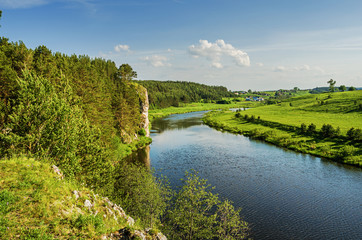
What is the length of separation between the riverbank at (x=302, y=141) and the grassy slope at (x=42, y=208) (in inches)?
2513

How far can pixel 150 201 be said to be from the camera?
27656mm

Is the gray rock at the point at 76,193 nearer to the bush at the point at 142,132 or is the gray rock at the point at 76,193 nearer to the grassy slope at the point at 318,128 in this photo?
the grassy slope at the point at 318,128

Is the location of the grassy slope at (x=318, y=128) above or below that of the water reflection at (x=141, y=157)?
above

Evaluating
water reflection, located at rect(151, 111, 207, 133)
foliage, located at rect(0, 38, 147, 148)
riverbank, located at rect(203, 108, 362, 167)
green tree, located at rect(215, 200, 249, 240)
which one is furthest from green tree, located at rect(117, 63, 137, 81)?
green tree, located at rect(215, 200, 249, 240)

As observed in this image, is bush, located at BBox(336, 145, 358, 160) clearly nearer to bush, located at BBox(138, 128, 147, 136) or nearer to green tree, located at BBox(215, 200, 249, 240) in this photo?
green tree, located at BBox(215, 200, 249, 240)

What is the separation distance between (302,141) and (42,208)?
256 ft

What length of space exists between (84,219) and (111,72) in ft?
293

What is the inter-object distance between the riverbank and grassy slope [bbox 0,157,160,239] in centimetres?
6384

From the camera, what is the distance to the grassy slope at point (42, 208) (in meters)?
10.6

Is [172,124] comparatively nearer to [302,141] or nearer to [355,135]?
[302,141]

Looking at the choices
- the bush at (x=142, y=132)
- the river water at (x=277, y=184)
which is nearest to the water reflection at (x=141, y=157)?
the river water at (x=277, y=184)

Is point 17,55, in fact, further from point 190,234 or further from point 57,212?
point 190,234

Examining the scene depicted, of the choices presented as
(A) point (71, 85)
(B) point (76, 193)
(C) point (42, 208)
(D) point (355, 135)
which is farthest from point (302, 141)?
(C) point (42, 208)

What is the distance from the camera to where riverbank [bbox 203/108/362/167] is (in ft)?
181
